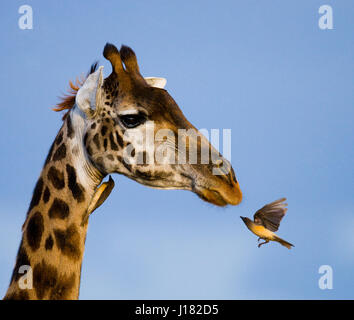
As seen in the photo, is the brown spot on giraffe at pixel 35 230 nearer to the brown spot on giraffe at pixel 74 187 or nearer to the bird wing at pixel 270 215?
the brown spot on giraffe at pixel 74 187

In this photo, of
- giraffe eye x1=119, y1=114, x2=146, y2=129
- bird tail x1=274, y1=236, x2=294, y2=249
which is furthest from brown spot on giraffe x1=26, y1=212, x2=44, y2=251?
bird tail x1=274, y1=236, x2=294, y2=249

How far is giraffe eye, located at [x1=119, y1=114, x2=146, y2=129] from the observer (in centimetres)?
661

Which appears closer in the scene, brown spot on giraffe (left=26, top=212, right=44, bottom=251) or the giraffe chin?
the giraffe chin

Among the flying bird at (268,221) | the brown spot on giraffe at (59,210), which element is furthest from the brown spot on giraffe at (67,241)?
the flying bird at (268,221)

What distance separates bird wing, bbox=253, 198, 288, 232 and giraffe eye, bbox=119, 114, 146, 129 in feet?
5.88

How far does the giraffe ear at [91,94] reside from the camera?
678cm

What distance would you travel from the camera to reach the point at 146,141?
21.5 feet

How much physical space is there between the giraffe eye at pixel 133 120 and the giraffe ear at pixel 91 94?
1.42ft

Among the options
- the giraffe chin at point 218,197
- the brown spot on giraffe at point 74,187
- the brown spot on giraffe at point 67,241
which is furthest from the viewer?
the brown spot on giraffe at point 74,187

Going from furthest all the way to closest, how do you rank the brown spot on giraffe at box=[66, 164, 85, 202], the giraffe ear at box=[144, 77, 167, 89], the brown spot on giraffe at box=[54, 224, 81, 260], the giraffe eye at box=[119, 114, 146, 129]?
the giraffe ear at box=[144, 77, 167, 89], the brown spot on giraffe at box=[66, 164, 85, 202], the brown spot on giraffe at box=[54, 224, 81, 260], the giraffe eye at box=[119, 114, 146, 129]

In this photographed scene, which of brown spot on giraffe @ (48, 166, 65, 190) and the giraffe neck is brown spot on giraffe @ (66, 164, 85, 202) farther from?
brown spot on giraffe @ (48, 166, 65, 190)

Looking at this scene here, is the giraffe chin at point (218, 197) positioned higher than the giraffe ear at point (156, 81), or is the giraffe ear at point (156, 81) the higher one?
the giraffe ear at point (156, 81)

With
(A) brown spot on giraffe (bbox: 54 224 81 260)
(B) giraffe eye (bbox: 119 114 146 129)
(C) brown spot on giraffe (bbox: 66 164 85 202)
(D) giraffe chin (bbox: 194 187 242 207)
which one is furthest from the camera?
(C) brown spot on giraffe (bbox: 66 164 85 202)
